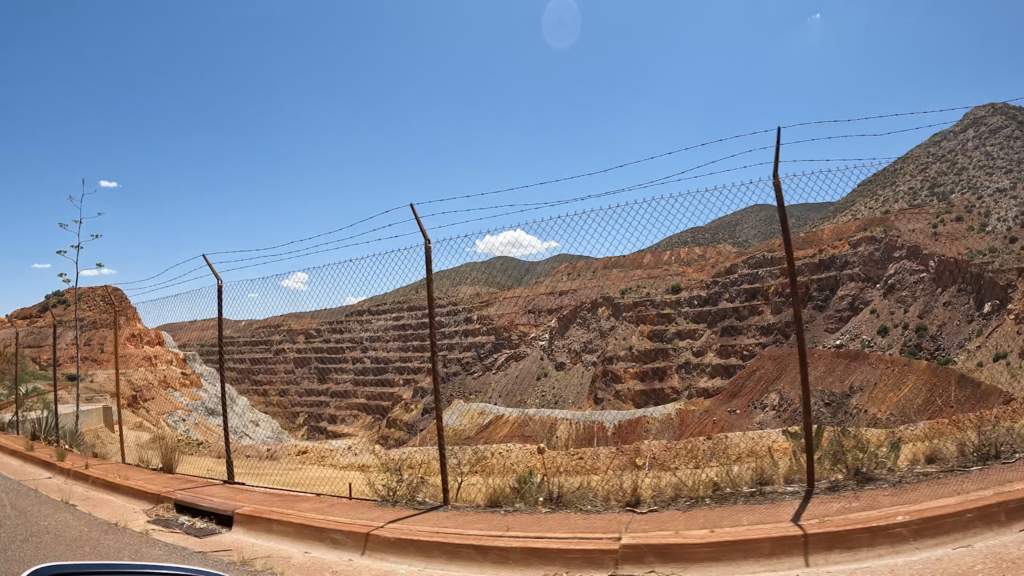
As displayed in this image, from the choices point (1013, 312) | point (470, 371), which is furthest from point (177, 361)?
point (1013, 312)

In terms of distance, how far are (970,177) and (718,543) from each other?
1514 inches

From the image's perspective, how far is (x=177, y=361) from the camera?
29.7 metres

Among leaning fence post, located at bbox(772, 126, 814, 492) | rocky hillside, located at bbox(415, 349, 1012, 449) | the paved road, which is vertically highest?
leaning fence post, located at bbox(772, 126, 814, 492)

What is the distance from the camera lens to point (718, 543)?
4223mm

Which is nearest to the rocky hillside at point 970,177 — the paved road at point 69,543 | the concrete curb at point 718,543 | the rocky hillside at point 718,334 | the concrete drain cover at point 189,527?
the rocky hillside at point 718,334

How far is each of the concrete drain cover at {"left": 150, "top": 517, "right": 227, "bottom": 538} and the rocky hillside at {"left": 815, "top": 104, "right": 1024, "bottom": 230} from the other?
31.5 meters

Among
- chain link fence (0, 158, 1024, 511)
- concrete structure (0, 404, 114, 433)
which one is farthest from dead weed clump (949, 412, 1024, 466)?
concrete structure (0, 404, 114, 433)

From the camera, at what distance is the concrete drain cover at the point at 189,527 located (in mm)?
6188

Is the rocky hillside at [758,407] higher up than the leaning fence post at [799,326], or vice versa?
the leaning fence post at [799,326]

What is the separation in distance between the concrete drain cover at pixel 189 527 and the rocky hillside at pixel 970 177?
31.5 meters

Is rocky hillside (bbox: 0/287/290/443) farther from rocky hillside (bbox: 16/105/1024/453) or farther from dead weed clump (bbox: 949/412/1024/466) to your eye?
dead weed clump (bbox: 949/412/1024/466)

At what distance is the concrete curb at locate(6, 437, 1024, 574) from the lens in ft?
13.6

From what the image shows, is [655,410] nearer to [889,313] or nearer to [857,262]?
[889,313]

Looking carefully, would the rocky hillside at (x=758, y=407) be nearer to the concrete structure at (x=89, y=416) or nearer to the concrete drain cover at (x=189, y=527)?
the concrete structure at (x=89, y=416)
